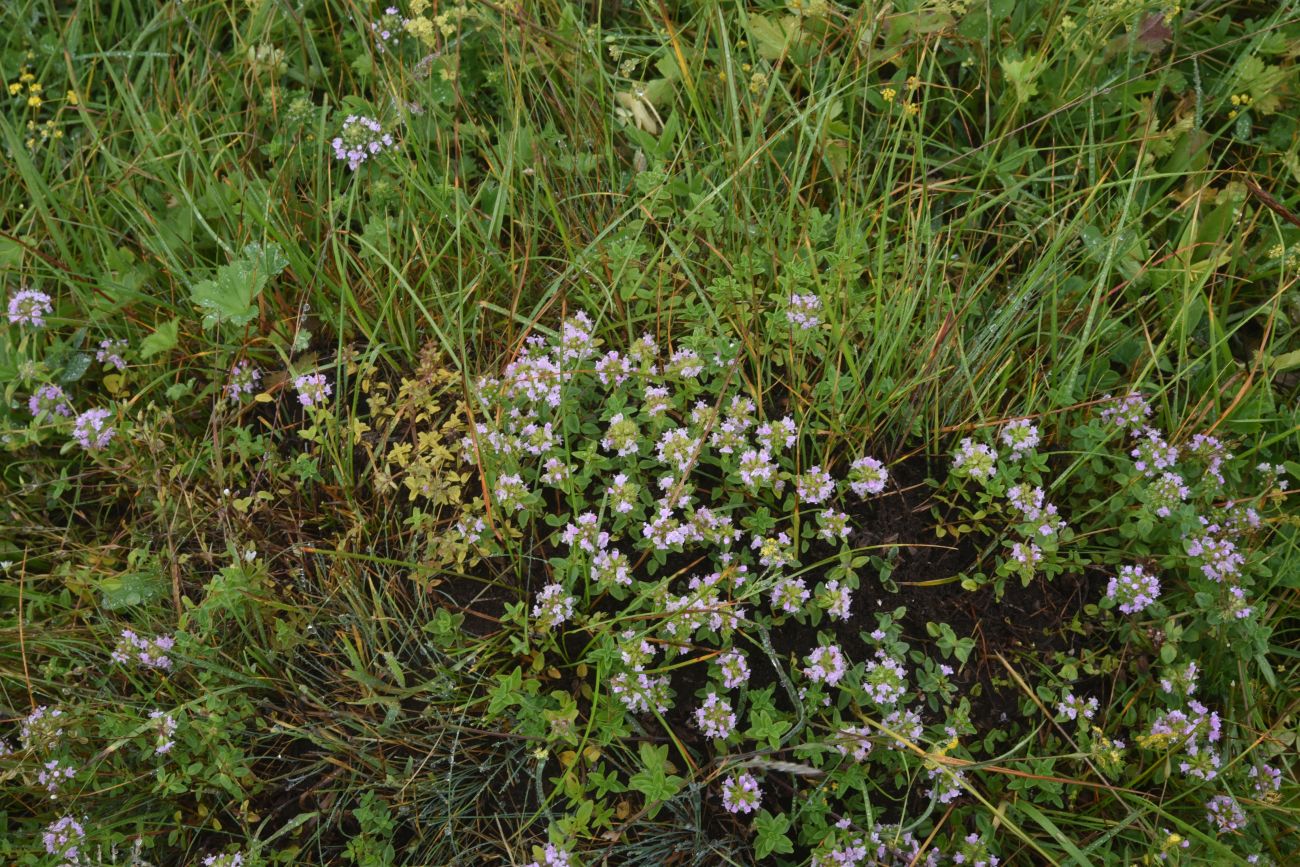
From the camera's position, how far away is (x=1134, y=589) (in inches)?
93.5

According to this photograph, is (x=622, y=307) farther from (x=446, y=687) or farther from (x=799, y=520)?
(x=446, y=687)

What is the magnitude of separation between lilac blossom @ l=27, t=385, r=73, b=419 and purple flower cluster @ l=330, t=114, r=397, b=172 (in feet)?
3.75

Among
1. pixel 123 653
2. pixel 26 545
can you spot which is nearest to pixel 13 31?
pixel 26 545

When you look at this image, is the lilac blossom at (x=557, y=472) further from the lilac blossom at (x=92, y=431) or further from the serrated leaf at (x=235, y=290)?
the lilac blossom at (x=92, y=431)

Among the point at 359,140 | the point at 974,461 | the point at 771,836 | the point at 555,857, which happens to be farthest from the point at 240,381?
the point at 974,461

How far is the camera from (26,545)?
296 centimetres

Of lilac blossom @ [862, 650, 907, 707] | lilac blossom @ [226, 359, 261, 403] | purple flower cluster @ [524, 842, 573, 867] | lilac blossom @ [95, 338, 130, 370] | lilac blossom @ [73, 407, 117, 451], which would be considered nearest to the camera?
purple flower cluster @ [524, 842, 573, 867]

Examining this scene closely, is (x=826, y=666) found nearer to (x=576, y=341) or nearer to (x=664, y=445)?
(x=664, y=445)

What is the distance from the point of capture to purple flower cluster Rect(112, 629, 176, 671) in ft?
8.33

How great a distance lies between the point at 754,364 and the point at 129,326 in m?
2.08

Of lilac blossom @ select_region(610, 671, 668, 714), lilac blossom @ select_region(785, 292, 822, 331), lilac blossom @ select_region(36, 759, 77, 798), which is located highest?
lilac blossom @ select_region(785, 292, 822, 331)

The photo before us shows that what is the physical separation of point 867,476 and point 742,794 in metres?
0.84

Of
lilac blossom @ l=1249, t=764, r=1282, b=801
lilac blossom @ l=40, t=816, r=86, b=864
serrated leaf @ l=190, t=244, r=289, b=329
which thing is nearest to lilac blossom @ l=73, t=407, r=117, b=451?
serrated leaf @ l=190, t=244, r=289, b=329

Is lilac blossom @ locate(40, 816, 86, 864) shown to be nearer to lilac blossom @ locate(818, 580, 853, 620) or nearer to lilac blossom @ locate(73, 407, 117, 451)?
lilac blossom @ locate(73, 407, 117, 451)
